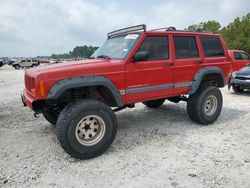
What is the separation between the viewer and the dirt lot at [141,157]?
3.71 metres

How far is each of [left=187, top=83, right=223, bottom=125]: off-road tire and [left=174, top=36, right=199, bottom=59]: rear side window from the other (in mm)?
862

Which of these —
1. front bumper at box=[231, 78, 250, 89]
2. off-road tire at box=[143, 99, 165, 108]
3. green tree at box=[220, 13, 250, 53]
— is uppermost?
green tree at box=[220, 13, 250, 53]

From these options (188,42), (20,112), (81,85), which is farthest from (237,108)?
(20,112)

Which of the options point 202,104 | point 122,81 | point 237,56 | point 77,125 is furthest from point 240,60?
point 77,125

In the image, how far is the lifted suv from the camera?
14.1ft

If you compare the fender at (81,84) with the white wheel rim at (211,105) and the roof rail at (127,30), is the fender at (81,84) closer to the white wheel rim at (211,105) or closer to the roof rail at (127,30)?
the roof rail at (127,30)

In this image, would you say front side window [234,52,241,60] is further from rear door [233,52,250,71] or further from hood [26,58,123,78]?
hood [26,58,123,78]

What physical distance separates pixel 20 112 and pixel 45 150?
3.23m

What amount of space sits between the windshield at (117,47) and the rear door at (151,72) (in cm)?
18

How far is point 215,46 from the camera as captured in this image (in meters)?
6.56

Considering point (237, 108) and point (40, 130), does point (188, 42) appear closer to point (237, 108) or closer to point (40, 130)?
point (237, 108)

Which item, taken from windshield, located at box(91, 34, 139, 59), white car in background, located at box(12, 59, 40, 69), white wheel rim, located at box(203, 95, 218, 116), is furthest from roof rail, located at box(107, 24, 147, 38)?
white car in background, located at box(12, 59, 40, 69)

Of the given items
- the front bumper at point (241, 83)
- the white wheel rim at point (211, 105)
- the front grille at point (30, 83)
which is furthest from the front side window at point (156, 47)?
the front bumper at point (241, 83)

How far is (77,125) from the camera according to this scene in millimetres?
4340
